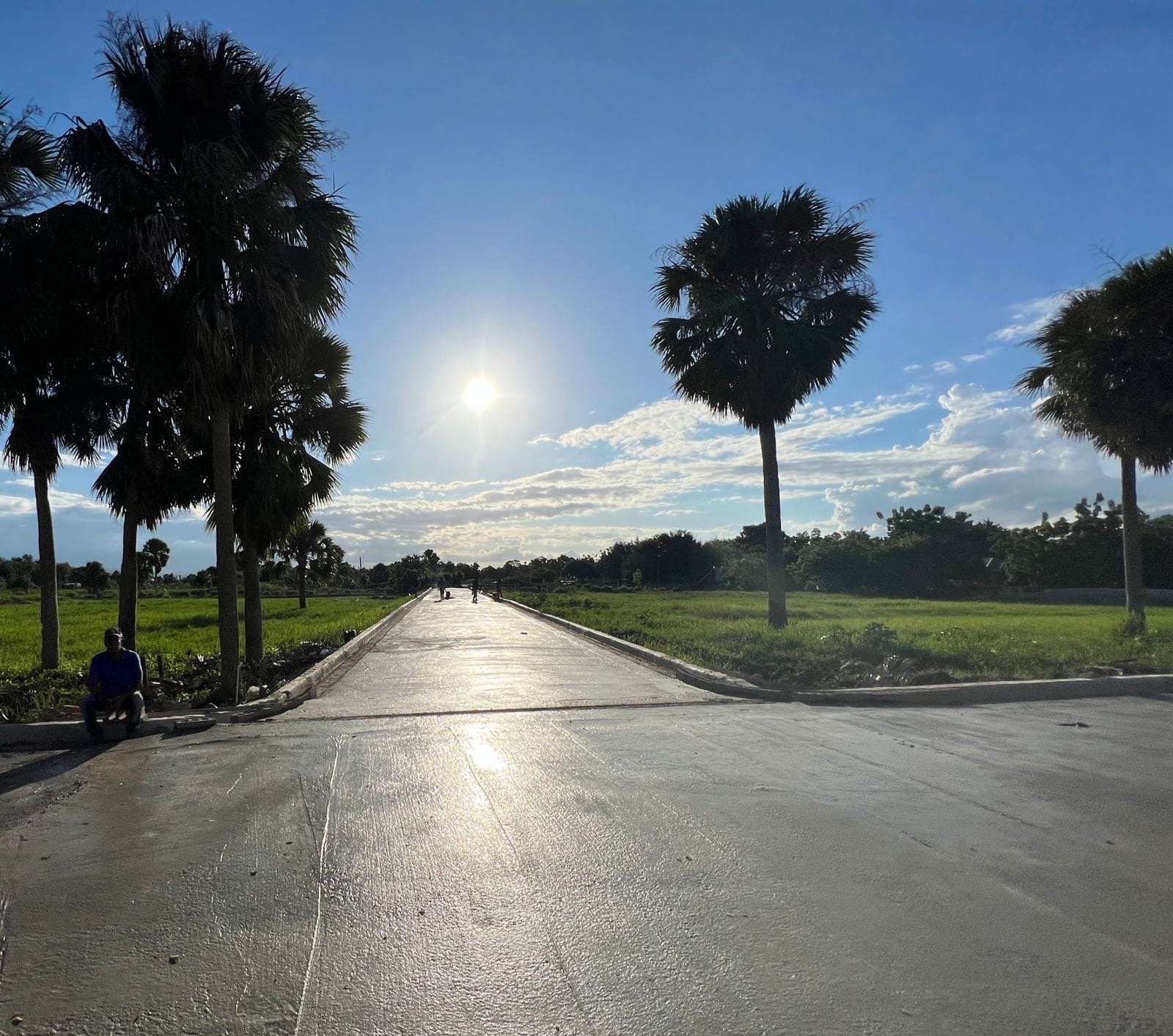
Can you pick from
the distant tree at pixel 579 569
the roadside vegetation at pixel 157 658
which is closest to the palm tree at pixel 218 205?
the roadside vegetation at pixel 157 658

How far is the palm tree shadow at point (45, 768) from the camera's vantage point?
7027mm

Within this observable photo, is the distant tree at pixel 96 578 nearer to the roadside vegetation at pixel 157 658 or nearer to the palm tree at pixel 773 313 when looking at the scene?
the roadside vegetation at pixel 157 658

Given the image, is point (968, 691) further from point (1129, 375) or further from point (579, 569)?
point (579, 569)

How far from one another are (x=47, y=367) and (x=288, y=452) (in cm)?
394

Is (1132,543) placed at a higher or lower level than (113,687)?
higher

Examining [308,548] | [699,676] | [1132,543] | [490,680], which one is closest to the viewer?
[699,676]

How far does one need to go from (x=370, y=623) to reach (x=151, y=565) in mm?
73486

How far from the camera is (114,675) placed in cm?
873

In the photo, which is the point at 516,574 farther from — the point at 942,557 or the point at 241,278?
the point at 241,278

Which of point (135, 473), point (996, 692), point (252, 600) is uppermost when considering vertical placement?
point (135, 473)

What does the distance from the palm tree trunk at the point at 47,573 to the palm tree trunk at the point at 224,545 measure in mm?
5121

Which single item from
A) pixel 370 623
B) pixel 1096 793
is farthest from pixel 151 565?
pixel 1096 793

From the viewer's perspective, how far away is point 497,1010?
3.23 m

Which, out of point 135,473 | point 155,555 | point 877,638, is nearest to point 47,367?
point 135,473
